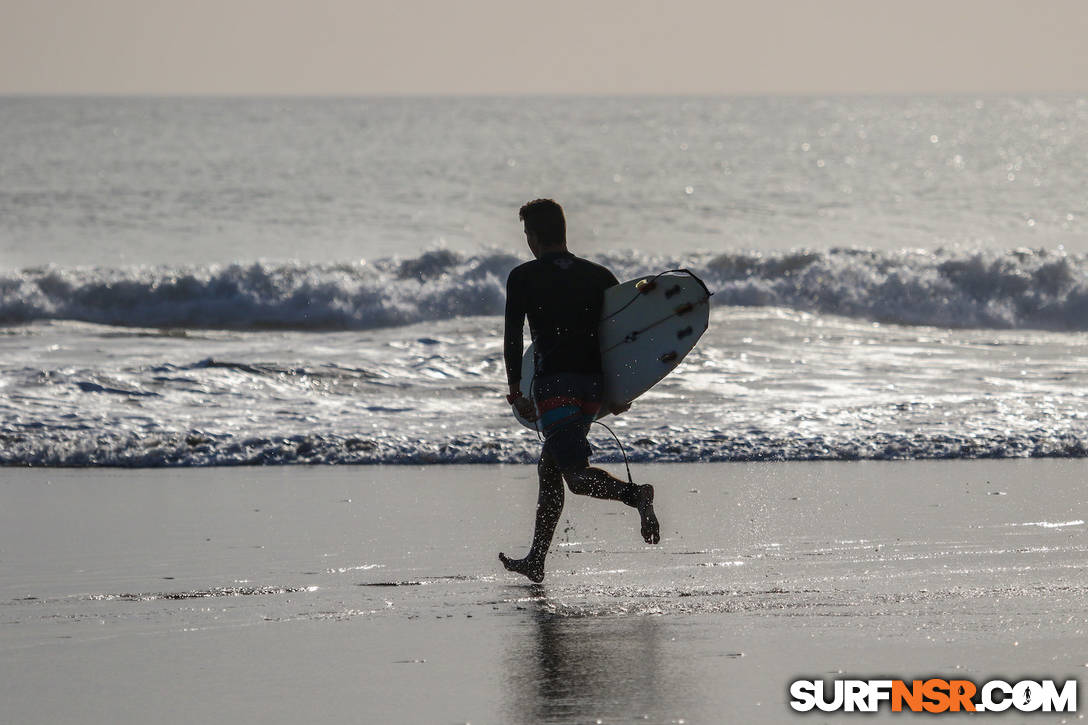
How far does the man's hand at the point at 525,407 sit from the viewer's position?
525 centimetres

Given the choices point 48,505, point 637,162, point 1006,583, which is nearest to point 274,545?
point 48,505

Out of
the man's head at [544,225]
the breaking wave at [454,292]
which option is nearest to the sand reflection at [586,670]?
the man's head at [544,225]

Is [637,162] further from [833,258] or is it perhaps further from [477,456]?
[477,456]

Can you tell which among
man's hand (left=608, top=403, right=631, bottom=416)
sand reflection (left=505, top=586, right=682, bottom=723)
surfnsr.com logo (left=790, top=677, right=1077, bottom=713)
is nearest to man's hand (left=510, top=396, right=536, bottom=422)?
man's hand (left=608, top=403, right=631, bottom=416)

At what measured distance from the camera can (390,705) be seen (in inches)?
156

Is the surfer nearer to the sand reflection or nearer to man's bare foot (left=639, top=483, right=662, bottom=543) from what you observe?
man's bare foot (left=639, top=483, right=662, bottom=543)

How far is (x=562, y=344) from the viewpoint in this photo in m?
5.36

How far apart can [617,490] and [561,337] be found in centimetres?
65

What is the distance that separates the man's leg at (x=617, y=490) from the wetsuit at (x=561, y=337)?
0.17 ft

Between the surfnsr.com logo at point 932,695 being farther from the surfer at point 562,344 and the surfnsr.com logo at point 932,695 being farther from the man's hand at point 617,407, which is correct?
the man's hand at point 617,407

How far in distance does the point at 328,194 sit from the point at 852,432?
28.2 m

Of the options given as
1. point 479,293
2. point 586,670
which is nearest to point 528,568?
point 586,670

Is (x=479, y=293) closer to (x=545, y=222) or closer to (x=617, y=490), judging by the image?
(x=545, y=222)

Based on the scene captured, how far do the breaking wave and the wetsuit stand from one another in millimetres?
14693
